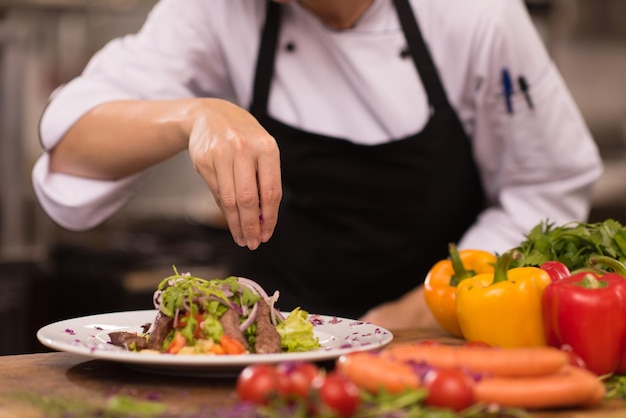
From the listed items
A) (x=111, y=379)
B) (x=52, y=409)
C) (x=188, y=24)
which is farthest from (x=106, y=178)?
(x=52, y=409)

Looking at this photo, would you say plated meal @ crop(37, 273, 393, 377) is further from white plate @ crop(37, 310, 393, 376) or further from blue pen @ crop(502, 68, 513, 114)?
blue pen @ crop(502, 68, 513, 114)

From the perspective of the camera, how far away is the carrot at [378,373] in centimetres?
102

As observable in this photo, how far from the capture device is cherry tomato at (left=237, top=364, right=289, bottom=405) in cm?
97

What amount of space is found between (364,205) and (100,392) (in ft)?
3.55

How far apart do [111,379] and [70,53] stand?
160 inches

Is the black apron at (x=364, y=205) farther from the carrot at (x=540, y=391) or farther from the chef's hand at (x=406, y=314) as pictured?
the carrot at (x=540, y=391)

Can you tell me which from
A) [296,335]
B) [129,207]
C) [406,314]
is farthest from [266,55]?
[129,207]

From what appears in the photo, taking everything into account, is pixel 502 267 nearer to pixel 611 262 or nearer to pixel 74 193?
pixel 611 262

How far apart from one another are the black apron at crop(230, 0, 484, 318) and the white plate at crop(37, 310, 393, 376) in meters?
0.58

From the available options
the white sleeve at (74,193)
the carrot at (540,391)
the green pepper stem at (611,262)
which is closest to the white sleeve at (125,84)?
the white sleeve at (74,193)

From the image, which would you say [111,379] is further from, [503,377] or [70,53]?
[70,53]

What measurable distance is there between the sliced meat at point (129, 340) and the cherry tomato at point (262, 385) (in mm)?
365

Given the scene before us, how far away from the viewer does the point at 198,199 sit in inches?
214

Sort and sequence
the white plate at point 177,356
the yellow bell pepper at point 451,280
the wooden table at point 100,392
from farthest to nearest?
the yellow bell pepper at point 451,280
the white plate at point 177,356
the wooden table at point 100,392
